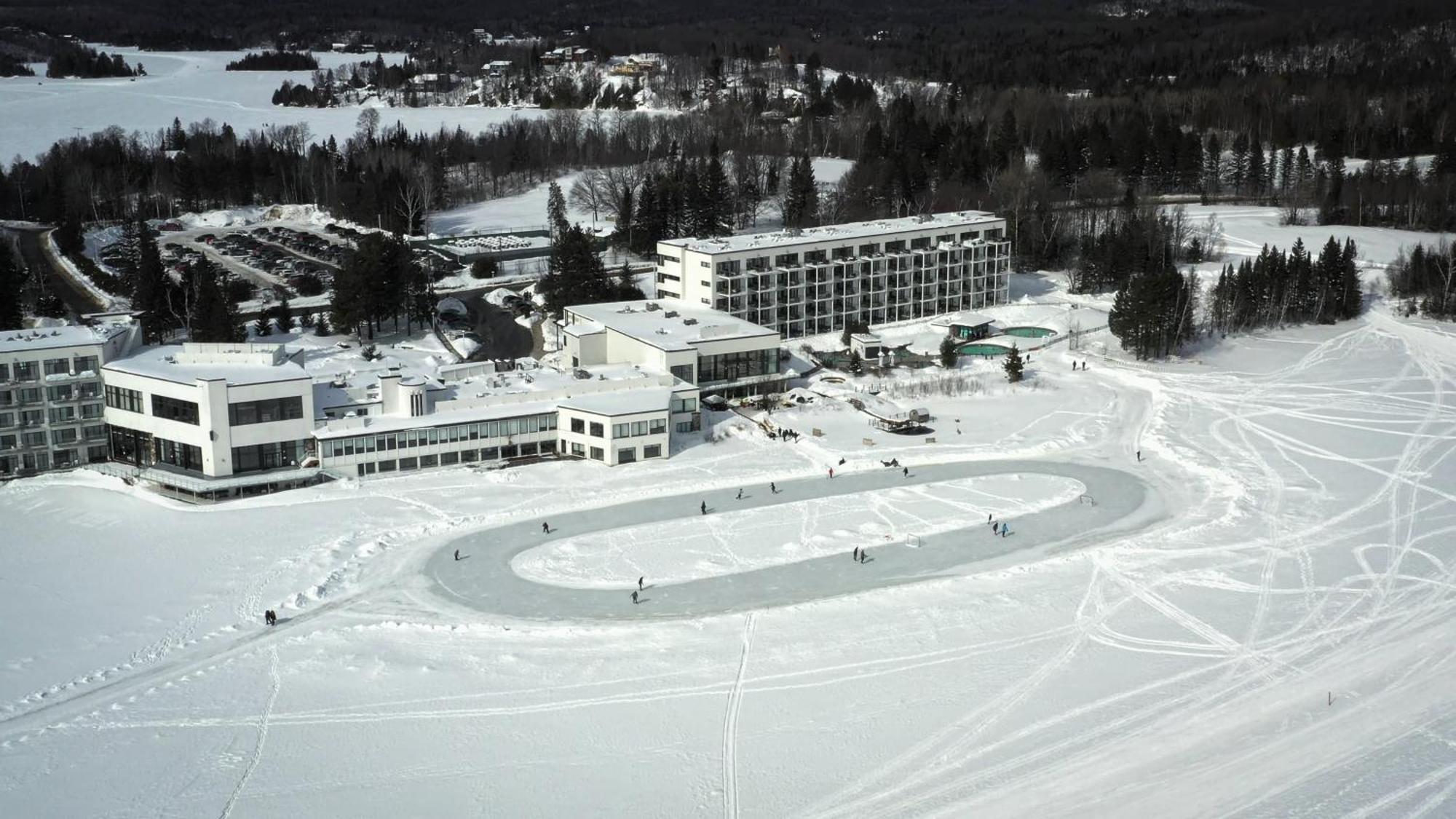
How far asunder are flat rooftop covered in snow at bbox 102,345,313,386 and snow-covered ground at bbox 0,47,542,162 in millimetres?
60951

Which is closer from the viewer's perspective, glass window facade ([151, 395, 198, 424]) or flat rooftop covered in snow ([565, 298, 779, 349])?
glass window facade ([151, 395, 198, 424])

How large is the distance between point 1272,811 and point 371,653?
15976 mm

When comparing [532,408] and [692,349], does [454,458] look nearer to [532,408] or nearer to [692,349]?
[532,408]

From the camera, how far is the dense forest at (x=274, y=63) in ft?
442

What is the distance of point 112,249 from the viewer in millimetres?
61375

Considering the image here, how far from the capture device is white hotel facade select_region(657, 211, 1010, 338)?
46.0 metres

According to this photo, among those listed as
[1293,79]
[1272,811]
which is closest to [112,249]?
[1272,811]

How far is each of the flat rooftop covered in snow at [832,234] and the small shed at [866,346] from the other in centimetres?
442

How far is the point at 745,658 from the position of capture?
79.0 feet

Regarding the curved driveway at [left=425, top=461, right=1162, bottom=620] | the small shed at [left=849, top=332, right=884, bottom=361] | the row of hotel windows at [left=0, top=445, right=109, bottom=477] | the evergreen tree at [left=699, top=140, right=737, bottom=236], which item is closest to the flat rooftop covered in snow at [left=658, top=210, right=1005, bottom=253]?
the small shed at [left=849, top=332, right=884, bottom=361]

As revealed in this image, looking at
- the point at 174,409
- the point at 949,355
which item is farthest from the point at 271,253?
the point at 949,355

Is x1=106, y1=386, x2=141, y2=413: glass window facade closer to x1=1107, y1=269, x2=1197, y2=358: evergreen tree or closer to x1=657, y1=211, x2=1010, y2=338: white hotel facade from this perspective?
x1=657, y1=211, x2=1010, y2=338: white hotel facade

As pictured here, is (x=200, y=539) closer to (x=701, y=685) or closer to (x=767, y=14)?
(x=701, y=685)

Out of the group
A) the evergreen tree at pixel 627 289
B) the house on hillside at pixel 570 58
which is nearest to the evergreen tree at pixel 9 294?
the evergreen tree at pixel 627 289
